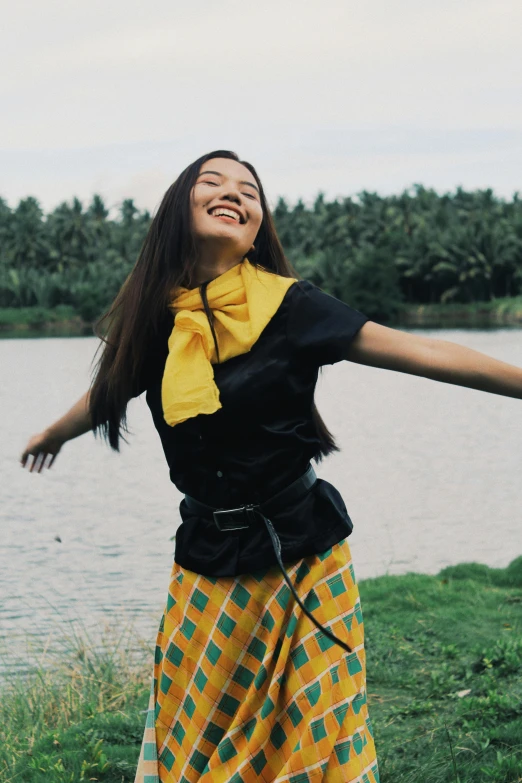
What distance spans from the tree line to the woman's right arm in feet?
199

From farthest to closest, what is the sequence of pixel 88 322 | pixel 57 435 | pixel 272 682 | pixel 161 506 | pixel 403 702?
pixel 88 322 → pixel 161 506 → pixel 403 702 → pixel 57 435 → pixel 272 682

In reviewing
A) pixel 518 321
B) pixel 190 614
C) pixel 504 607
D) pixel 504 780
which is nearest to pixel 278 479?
pixel 190 614

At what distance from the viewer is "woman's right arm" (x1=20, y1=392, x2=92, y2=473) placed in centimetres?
294

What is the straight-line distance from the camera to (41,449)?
121 inches

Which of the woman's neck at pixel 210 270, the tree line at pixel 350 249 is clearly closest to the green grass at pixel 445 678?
the woman's neck at pixel 210 270

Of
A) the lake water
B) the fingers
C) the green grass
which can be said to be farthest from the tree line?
the fingers

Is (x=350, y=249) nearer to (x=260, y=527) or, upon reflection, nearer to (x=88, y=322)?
(x=88, y=322)

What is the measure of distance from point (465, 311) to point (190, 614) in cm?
6653

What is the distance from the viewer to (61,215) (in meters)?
Answer: 80.5

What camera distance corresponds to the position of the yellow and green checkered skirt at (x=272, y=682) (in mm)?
2451

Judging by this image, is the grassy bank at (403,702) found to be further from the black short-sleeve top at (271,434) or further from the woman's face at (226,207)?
the woman's face at (226,207)

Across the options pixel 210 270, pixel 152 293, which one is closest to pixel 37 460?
pixel 152 293

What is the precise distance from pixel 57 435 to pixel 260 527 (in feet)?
2.55

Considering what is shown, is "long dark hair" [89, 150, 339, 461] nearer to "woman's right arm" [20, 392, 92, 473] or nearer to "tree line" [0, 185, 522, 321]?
"woman's right arm" [20, 392, 92, 473]
